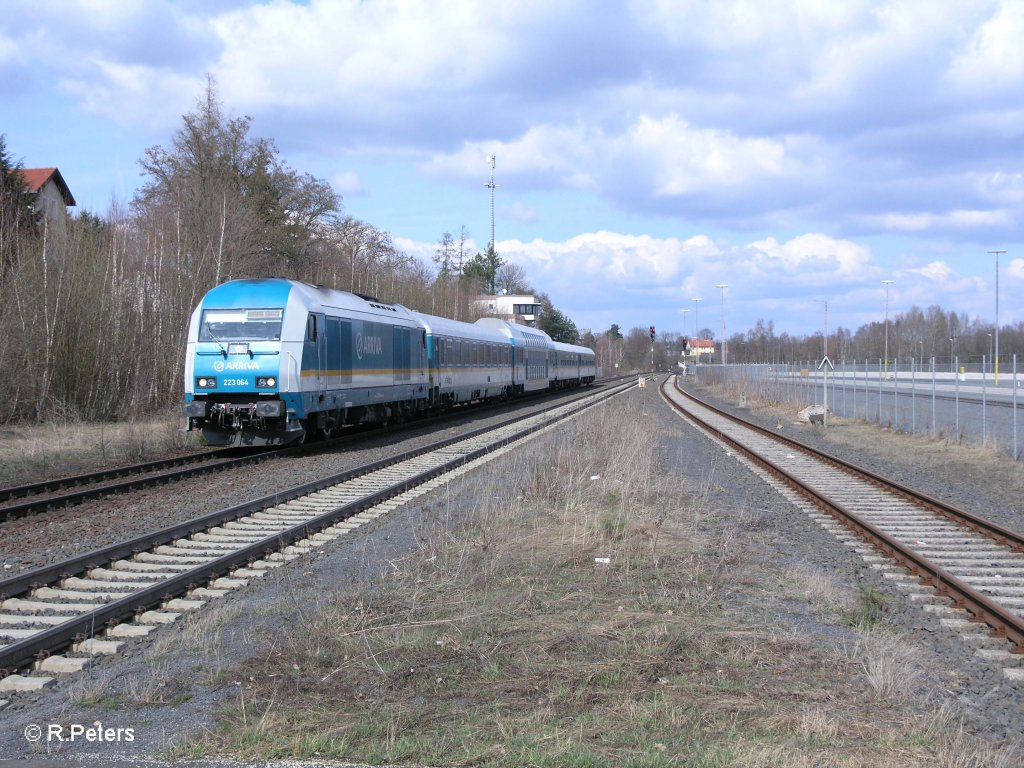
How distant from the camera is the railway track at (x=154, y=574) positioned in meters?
6.05

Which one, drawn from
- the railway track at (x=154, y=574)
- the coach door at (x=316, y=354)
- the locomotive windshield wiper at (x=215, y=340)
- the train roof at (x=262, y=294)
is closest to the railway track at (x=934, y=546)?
the railway track at (x=154, y=574)

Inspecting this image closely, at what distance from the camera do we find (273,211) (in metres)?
→ 48.9

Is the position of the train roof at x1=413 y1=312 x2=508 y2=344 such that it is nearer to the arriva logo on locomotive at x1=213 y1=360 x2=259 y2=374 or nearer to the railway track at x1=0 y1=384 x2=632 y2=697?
the arriva logo on locomotive at x1=213 y1=360 x2=259 y2=374

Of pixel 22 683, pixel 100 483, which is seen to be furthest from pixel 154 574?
pixel 100 483

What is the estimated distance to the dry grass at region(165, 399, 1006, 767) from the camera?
437 cm

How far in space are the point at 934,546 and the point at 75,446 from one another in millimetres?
15907

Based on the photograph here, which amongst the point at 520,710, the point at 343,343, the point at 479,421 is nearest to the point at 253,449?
the point at 343,343

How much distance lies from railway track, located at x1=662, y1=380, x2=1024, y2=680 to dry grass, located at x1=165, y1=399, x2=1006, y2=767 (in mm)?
888

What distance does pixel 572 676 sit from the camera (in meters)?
5.34

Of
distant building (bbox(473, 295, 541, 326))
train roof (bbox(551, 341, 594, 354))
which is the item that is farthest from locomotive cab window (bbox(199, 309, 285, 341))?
distant building (bbox(473, 295, 541, 326))

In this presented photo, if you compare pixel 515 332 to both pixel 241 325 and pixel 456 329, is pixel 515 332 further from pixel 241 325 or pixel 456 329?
pixel 241 325

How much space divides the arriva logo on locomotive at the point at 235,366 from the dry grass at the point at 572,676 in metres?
9.35

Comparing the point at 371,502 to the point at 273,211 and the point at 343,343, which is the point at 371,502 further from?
the point at 273,211

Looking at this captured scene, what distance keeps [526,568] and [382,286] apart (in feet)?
151
